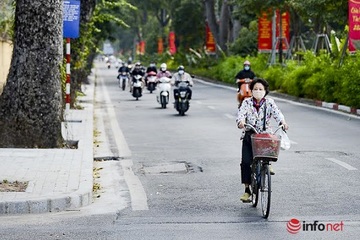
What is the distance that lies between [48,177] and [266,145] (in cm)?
373

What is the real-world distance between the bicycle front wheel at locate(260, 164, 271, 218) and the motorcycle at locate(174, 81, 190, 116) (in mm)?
17201

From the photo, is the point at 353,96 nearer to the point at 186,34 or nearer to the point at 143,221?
the point at 143,221

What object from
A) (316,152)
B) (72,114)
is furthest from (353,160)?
(72,114)

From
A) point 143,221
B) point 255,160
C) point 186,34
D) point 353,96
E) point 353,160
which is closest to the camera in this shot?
point 143,221

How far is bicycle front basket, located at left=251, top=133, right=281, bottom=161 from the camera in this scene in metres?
10.0

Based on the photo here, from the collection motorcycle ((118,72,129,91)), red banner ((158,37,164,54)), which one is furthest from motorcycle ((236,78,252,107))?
red banner ((158,37,164,54))

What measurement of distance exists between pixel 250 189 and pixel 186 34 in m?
79.0

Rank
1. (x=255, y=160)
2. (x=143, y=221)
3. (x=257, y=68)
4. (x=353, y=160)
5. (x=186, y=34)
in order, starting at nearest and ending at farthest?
1. (x=143, y=221)
2. (x=255, y=160)
3. (x=353, y=160)
4. (x=257, y=68)
5. (x=186, y=34)

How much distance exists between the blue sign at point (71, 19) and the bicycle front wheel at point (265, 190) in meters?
13.2

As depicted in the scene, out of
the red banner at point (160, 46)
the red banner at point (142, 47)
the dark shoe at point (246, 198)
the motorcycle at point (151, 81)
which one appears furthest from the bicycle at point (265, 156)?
the red banner at point (142, 47)

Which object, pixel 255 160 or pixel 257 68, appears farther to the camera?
pixel 257 68

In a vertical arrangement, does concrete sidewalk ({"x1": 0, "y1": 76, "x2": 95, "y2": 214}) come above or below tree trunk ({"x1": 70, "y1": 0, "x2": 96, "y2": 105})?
below

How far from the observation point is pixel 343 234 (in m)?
8.81

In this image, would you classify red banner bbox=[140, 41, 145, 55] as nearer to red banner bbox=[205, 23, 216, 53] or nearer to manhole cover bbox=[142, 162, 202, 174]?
red banner bbox=[205, 23, 216, 53]
